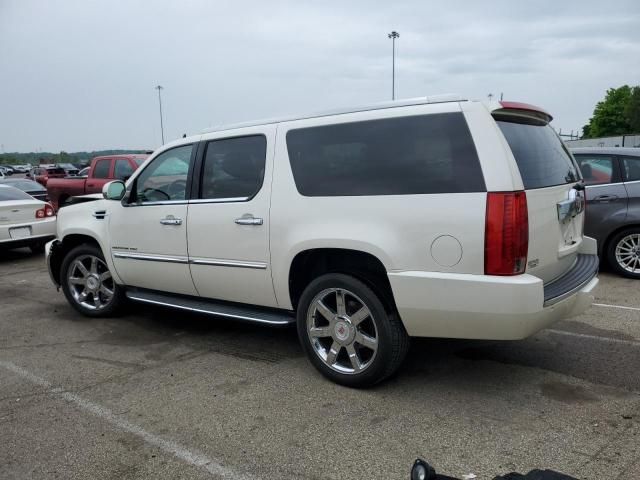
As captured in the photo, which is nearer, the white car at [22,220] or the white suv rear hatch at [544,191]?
the white suv rear hatch at [544,191]

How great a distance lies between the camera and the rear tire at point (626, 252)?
6.99m

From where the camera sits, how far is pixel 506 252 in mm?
3205

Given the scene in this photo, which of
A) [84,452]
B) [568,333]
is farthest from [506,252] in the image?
[84,452]

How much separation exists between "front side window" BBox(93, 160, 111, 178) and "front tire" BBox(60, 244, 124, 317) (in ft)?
26.1

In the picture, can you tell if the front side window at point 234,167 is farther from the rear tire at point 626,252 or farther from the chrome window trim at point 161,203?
the rear tire at point 626,252

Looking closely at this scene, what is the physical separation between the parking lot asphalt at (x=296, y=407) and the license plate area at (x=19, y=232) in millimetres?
5076

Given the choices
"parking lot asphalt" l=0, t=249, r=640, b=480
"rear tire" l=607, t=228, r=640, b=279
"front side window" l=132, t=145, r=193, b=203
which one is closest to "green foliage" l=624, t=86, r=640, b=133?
"rear tire" l=607, t=228, r=640, b=279

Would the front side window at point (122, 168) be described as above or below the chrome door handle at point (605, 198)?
above

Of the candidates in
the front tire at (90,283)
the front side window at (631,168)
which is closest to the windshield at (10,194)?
the front tire at (90,283)

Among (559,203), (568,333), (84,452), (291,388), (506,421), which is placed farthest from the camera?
(568,333)

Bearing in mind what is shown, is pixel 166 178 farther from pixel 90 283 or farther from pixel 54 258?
pixel 54 258

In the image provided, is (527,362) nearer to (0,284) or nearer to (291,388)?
(291,388)

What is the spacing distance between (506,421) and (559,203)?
4.71 feet

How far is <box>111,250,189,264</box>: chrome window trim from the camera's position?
15.7 ft
